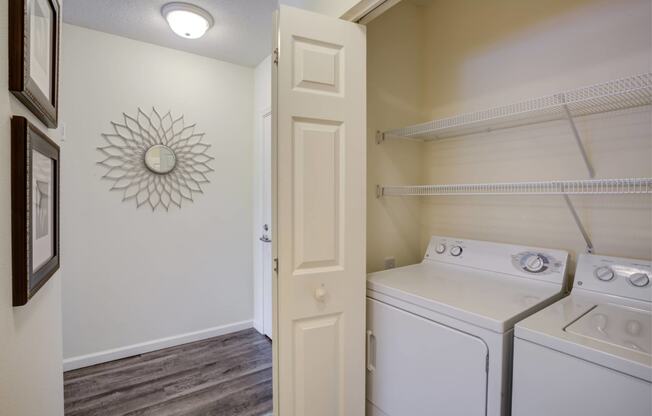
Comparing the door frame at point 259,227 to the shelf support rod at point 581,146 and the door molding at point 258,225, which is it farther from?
the shelf support rod at point 581,146

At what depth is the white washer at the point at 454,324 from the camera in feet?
3.63

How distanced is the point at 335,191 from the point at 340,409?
1.03 meters

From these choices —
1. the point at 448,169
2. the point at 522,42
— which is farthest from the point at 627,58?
the point at 448,169

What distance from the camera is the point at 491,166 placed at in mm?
1780

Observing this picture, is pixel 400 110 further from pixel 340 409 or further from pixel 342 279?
pixel 340 409

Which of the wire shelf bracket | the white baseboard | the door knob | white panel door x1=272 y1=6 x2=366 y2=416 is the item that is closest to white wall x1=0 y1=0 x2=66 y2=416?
white panel door x1=272 y1=6 x2=366 y2=416

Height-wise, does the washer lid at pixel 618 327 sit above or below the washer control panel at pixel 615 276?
below

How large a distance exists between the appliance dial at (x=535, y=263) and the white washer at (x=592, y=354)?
0.24 meters

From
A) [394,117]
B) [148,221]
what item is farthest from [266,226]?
[394,117]

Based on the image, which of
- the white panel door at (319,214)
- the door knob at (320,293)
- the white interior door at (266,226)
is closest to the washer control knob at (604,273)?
the white panel door at (319,214)

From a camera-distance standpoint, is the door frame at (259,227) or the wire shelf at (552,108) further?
the door frame at (259,227)

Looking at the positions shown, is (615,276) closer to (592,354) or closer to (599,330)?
(599,330)

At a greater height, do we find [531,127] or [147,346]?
[531,127]

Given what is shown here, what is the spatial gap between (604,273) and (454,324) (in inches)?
26.3
